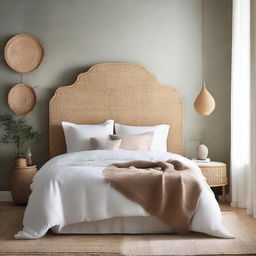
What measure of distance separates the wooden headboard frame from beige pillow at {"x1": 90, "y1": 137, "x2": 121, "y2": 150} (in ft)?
1.72

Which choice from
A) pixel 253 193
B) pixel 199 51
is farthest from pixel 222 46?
pixel 253 193

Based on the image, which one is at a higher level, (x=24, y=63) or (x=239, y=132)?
(x=24, y=63)

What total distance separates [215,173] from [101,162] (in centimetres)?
154

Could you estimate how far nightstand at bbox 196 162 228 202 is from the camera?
19.8 feet

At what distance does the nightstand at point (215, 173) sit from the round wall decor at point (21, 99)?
7.17ft

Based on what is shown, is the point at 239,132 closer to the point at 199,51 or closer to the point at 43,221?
the point at 199,51

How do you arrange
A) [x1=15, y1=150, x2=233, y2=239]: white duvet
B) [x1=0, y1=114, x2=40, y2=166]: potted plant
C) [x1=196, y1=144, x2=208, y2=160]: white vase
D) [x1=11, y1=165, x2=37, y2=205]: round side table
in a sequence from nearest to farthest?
[x1=15, y1=150, x2=233, y2=239]: white duvet → [x1=11, y1=165, x2=37, y2=205]: round side table → [x1=196, y1=144, x2=208, y2=160]: white vase → [x1=0, y1=114, x2=40, y2=166]: potted plant

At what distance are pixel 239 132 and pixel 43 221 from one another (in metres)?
2.66

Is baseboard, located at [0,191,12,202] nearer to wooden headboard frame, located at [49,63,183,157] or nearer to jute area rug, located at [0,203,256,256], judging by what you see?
wooden headboard frame, located at [49,63,183,157]

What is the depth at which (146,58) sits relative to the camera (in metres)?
6.63

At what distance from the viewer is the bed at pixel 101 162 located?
448cm

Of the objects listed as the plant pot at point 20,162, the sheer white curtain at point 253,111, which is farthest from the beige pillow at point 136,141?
the sheer white curtain at point 253,111

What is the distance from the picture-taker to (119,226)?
4.59 metres

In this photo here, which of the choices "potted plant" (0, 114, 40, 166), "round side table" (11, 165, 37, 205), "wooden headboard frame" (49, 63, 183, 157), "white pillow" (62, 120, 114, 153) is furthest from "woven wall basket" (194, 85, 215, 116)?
"round side table" (11, 165, 37, 205)
